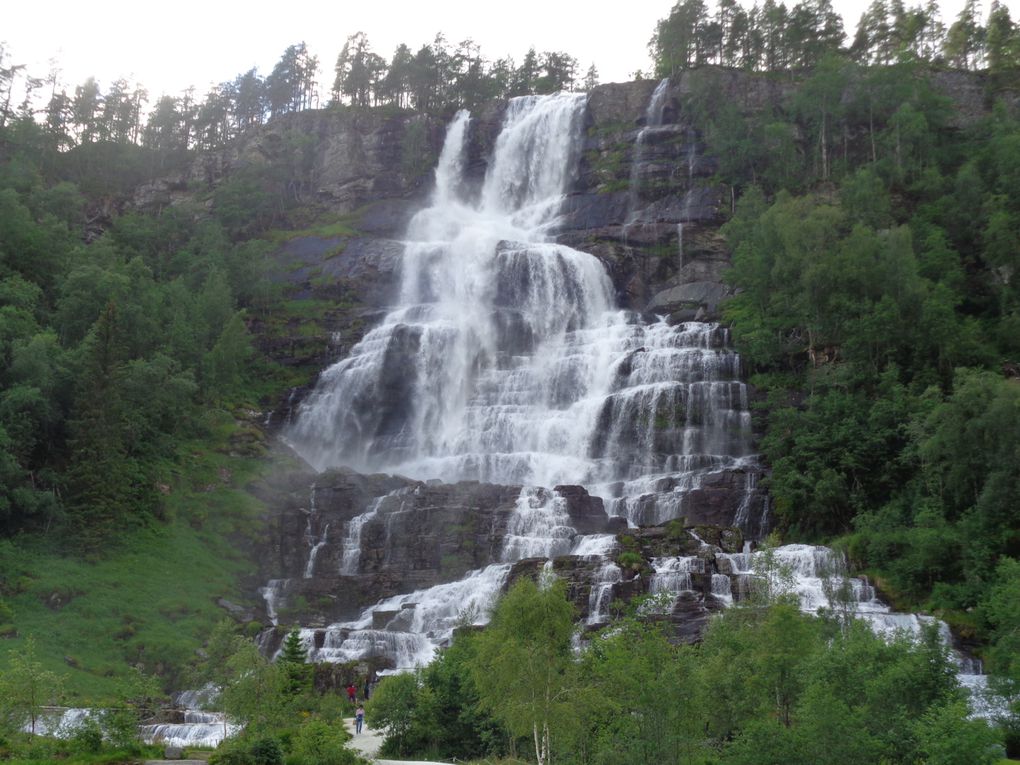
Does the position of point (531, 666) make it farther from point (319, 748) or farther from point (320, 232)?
point (320, 232)

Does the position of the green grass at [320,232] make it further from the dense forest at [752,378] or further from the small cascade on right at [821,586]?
the small cascade on right at [821,586]

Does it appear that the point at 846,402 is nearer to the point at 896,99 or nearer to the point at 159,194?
the point at 896,99

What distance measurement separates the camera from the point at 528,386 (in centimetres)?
6525

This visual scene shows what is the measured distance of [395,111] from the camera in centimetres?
10431

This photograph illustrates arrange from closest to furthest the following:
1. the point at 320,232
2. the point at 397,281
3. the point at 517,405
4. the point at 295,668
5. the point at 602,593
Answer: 1. the point at 295,668
2. the point at 602,593
3. the point at 517,405
4. the point at 397,281
5. the point at 320,232

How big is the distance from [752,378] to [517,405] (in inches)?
607

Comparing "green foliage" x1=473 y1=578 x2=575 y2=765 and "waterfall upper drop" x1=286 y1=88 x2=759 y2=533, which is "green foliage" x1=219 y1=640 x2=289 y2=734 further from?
"waterfall upper drop" x1=286 y1=88 x2=759 y2=533

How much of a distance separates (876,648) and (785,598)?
4065 millimetres

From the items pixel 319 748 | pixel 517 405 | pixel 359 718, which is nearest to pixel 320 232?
pixel 517 405

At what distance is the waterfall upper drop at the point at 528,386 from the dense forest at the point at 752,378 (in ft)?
13.5

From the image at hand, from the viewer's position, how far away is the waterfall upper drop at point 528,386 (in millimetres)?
56094

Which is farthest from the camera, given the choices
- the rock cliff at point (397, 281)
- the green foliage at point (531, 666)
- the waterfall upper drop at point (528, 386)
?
the waterfall upper drop at point (528, 386)

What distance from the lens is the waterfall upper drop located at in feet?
184

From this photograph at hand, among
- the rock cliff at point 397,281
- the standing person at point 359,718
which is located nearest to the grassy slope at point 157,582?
the rock cliff at point 397,281
